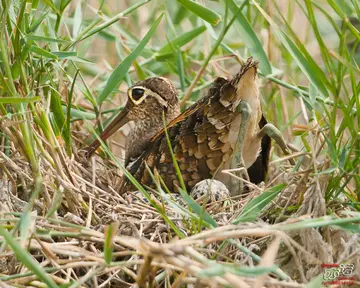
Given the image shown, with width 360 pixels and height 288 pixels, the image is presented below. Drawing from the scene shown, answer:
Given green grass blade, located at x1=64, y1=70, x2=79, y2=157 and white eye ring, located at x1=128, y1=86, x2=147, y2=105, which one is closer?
green grass blade, located at x1=64, y1=70, x2=79, y2=157

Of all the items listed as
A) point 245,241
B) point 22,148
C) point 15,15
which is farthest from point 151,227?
point 15,15

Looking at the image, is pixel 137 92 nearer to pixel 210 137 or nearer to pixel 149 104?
pixel 149 104

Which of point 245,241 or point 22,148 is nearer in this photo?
point 245,241

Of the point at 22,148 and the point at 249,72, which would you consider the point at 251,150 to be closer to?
the point at 249,72

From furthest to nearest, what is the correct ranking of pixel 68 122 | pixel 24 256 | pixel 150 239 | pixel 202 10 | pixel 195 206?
pixel 202 10
pixel 68 122
pixel 150 239
pixel 195 206
pixel 24 256

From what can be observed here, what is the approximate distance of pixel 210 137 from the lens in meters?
3.13

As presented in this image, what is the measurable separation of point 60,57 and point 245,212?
91 cm

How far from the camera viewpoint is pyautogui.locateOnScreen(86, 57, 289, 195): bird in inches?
119

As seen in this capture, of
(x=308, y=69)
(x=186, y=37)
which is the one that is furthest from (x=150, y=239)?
(x=186, y=37)

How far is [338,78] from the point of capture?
2521mm
